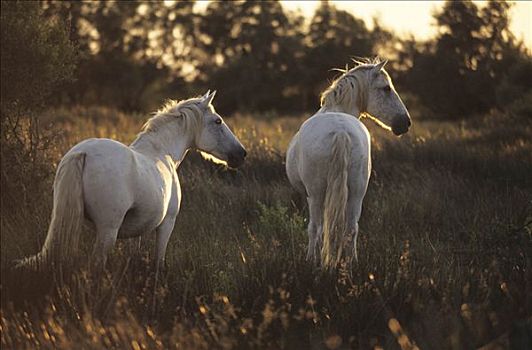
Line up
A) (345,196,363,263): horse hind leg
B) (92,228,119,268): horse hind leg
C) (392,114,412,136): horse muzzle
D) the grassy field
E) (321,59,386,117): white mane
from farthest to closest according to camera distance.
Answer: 1. (392,114,412,136): horse muzzle
2. (321,59,386,117): white mane
3. (345,196,363,263): horse hind leg
4. (92,228,119,268): horse hind leg
5. the grassy field

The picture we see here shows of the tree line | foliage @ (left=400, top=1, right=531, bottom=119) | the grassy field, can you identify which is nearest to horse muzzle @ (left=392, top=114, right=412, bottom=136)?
the grassy field

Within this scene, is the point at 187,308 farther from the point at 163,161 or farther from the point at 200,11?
the point at 200,11

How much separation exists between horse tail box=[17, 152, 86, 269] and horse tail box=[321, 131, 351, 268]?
201cm

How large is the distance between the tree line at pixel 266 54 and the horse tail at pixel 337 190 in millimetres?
16865

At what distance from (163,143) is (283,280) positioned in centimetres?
221

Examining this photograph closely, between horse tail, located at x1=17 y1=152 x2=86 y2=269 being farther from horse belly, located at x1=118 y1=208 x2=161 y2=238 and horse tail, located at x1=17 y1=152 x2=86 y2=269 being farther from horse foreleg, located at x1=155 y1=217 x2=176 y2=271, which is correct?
horse foreleg, located at x1=155 y1=217 x2=176 y2=271

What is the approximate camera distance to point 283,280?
16.9 feet

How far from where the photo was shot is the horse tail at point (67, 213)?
538 cm

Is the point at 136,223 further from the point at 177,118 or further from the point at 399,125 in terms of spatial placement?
the point at 399,125

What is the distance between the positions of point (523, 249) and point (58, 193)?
13.8ft

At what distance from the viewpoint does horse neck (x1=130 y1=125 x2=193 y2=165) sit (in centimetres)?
663

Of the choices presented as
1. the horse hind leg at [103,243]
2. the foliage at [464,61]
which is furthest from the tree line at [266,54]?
the horse hind leg at [103,243]

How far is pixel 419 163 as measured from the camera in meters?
12.3

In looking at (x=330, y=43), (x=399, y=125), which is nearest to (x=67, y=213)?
(x=399, y=125)
